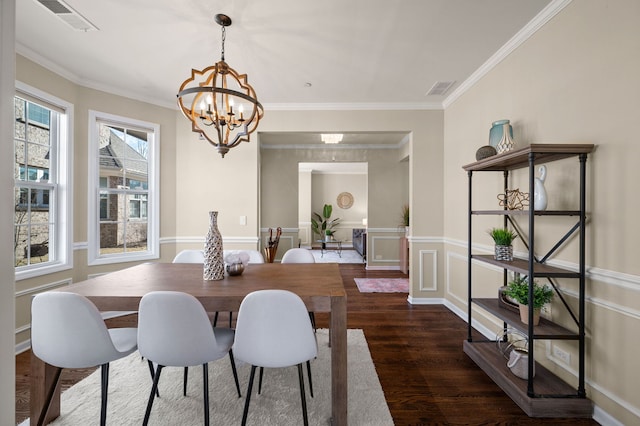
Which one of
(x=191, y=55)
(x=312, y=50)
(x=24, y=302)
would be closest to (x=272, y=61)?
(x=312, y=50)

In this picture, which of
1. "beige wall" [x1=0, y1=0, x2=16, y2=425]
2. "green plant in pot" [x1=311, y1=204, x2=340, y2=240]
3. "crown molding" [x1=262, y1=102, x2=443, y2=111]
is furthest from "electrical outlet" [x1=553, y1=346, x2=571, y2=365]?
"green plant in pot" [x1=311, y1=204, x2=340, y2=240]

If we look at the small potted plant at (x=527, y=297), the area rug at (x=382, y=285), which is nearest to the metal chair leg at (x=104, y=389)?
the small potted plant at (x=527, y=297)

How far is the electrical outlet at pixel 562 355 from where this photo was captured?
1.88 m

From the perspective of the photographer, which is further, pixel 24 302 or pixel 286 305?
pixel 24 302

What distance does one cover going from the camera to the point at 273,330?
1405 mm

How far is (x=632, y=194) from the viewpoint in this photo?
151cm

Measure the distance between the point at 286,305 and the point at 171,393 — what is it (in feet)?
4.18

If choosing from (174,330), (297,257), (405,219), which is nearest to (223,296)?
(174,330)

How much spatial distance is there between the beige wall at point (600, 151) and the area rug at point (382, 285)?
7.91ft

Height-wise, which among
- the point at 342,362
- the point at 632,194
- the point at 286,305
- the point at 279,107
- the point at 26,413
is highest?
the point at 279,107

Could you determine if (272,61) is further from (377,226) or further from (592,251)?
(377,226)

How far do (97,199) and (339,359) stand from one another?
3396mm

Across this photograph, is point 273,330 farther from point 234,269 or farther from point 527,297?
point 527,297

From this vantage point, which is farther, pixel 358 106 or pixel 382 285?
pixel 382 285
